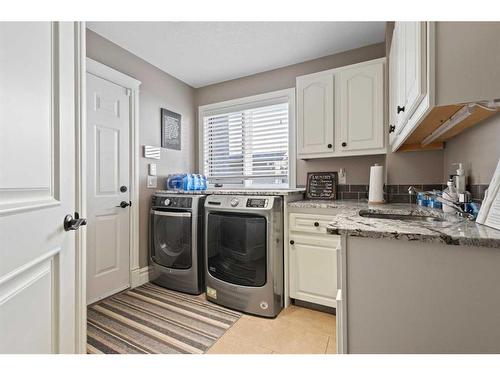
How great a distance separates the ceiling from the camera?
77.9 inches

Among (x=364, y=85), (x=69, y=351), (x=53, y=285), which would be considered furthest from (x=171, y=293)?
(x=364, y=85)

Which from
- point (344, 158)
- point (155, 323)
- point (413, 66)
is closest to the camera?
point (413, 66)

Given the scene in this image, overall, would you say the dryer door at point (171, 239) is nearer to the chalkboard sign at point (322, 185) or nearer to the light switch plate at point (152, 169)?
the light switch plate at point (152, 169)

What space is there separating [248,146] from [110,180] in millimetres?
1501

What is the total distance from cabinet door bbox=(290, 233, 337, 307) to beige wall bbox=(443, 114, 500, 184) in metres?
0.95

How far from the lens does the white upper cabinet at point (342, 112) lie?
78.5 inches

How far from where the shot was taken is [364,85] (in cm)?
202

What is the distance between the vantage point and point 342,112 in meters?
2.11

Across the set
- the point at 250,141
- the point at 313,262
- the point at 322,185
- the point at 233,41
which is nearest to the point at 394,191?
the point at 322,185

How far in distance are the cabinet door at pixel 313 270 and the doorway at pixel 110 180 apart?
1565mm

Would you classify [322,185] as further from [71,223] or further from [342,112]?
[71,223]

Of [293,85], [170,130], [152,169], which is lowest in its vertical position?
[152,169]

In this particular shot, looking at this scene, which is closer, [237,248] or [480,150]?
[480,150]
